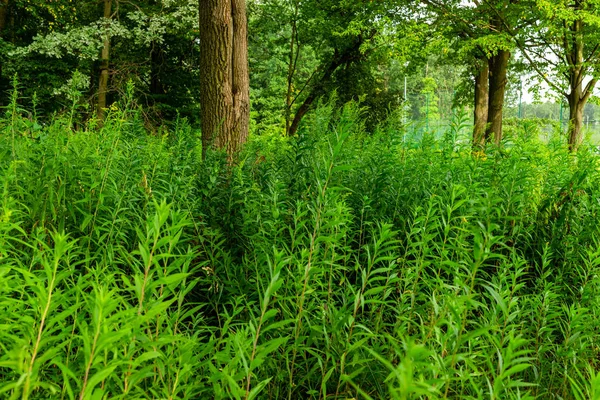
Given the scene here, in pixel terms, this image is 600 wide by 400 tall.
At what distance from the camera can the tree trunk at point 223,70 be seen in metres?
5.20

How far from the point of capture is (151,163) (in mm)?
3250

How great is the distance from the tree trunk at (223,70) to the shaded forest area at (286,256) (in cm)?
2

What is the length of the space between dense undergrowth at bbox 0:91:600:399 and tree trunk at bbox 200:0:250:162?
52.6 inches

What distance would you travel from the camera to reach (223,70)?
5273mm

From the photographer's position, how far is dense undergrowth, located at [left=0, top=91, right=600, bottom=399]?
173 centimetres

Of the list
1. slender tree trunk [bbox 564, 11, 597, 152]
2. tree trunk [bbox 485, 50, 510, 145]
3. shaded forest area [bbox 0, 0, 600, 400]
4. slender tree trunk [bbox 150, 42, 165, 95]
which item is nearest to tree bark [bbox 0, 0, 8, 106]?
slender tree trunk [bbox 150, 42, 165, 95]

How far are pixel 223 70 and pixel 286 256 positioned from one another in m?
3.50

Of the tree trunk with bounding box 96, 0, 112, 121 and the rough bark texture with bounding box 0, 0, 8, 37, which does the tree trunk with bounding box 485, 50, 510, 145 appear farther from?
the rough bark texture with bounding box 0, 0, 8, 37

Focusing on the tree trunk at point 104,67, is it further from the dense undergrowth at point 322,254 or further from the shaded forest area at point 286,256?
the dense undergrowth at point 322,254

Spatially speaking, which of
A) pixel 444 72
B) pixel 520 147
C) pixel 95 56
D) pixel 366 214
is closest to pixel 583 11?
pixel 520 147

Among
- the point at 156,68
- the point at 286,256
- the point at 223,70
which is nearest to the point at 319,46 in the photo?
the point at 156,68

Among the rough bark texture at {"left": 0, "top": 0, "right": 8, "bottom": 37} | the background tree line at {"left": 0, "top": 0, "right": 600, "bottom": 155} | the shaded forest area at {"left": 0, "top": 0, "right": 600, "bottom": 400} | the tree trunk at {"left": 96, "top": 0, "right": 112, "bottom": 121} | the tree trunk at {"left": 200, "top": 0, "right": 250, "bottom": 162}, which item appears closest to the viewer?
the shaded forest area at {"left": 0, "top": 0, "right": 600, "bottom": 400}

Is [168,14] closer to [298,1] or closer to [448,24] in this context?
[298,1]

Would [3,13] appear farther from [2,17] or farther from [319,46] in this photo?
[319,46]
